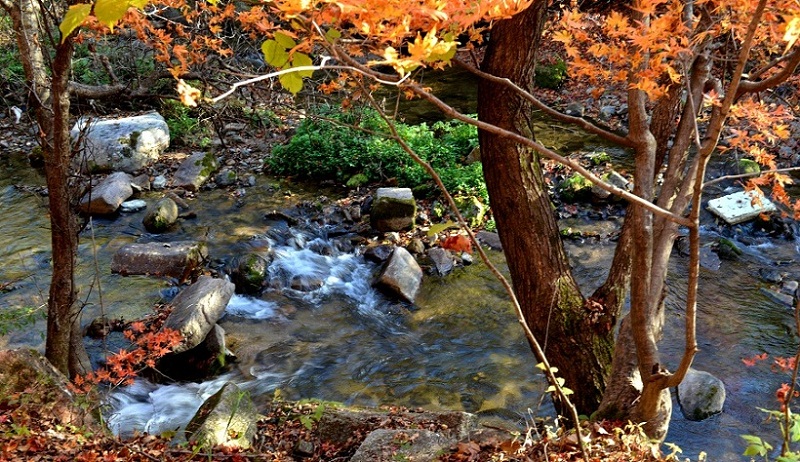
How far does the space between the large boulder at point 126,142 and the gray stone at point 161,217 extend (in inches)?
75.3

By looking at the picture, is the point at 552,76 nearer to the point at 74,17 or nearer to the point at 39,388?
the point at 39,388

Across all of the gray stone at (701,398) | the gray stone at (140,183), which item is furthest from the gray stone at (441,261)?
the gray stone at (140,183)

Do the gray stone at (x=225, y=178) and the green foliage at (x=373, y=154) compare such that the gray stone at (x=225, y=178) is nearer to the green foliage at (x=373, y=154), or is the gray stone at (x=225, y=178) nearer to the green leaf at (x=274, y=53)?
the green foliage at (x=373, y=154)

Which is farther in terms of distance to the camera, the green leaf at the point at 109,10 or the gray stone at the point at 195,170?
the gray stone at the point at 195,170

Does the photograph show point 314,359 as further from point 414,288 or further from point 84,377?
point 84,377

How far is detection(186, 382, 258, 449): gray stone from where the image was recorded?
12.6 feet

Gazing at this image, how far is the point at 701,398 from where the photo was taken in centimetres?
517

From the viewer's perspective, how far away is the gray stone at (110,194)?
331 inches

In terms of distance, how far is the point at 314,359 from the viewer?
19.9ft

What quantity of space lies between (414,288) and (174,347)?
2798mm

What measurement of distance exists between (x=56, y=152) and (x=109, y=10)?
261 cm

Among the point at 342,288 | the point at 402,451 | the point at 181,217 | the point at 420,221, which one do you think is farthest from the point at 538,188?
the point at 181,217

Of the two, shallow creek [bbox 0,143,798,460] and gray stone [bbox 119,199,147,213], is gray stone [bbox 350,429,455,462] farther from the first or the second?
gray stone [bbox 119,199,147,213]

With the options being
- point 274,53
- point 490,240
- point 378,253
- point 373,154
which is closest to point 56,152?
point 274,53
